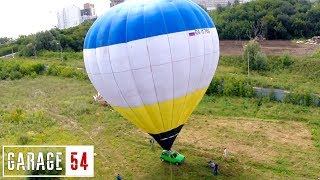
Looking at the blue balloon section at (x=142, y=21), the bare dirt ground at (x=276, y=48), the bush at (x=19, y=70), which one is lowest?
the bush at (x=19, y=70)

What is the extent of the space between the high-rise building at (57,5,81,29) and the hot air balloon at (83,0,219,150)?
334 ft

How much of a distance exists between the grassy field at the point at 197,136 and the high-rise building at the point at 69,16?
8898cm

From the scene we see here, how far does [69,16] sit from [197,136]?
335ft

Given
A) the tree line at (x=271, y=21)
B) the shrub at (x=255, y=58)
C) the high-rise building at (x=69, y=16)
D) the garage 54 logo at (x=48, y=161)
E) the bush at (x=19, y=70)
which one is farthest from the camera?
the high-rise building at (x=69, y=16)

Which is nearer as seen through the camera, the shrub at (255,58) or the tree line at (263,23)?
the shrub at (255,58)

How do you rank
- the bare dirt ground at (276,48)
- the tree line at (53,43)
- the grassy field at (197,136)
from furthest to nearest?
the tree line at (53,43)
the bare dirt ground at (276,48)
the grassy field at (197,136)

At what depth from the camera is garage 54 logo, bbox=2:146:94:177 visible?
16.0m

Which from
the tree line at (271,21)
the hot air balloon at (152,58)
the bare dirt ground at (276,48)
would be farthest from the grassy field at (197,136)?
the tree line at (271,21)

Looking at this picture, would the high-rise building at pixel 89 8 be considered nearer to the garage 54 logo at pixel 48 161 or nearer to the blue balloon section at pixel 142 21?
the garage 54 logo at pixel 48 161

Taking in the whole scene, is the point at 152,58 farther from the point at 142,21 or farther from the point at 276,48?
the point at 276,48

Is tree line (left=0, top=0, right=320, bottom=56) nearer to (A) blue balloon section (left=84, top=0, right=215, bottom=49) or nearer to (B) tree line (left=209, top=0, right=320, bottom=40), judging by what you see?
(B) tree line (left=209, top=0, right=320, bottom=40)

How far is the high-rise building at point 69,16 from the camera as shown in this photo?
116 meters

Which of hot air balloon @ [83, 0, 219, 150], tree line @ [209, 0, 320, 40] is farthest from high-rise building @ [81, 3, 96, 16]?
hot air balloon @ [83, 0, 219, 150]

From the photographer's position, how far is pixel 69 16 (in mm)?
118125
